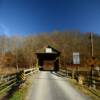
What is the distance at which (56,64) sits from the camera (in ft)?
151

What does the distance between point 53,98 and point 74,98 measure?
1150 millimetres

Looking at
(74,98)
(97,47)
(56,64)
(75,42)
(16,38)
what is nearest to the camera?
(74,98)

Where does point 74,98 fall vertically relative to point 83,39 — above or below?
below

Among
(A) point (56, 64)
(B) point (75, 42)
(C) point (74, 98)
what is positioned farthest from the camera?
(B) point (75, 42)

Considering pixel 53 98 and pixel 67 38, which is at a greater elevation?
pixel 67 38

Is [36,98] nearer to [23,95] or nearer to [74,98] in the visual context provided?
[23,95]

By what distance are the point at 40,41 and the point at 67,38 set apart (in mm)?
10741

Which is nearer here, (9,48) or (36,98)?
(36,98)

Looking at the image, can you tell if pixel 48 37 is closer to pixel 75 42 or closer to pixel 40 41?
pixel 40 41

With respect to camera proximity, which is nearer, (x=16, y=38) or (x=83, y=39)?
(x=83, y=39)

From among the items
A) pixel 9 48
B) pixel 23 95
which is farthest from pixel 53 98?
pixel 9 48

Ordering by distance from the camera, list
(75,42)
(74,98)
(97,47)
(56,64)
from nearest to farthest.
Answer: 1. (74,98)
2. (56,64)
3. (97,47)
4. (75,42)

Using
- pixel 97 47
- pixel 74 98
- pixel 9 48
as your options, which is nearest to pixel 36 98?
pixel 74 98

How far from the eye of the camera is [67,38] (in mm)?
95000
